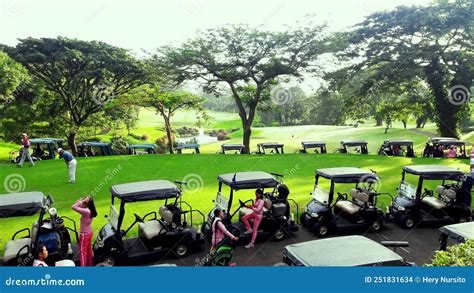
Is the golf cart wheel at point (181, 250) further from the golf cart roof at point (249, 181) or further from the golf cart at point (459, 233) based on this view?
the golf cart at point (459, 233)

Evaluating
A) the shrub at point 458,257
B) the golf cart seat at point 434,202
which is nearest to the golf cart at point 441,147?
the golf cart seat at point 434,202

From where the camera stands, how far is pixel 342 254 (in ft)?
19.2

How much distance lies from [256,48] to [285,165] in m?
11.0

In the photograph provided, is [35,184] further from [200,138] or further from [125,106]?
[200,138]

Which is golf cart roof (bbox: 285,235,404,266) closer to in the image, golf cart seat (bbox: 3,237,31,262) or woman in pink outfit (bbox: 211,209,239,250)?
woman in pink outfit (bbox: 211,209,239,250)

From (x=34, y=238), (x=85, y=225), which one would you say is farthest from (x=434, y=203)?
(x=34, y=238)

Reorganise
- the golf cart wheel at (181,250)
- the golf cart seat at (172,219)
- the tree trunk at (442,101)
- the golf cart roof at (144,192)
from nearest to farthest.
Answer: the golf cart roof at (144,192) < the golf cart wheel at (181,250) < the golf cart seat at (172,219) < the tree trunk at (442,101)

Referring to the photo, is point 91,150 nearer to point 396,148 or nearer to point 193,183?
point 193,183

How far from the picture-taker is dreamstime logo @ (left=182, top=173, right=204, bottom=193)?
15148 mm

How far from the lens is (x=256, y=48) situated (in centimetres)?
2817

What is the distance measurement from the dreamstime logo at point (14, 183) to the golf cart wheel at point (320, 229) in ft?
38.5

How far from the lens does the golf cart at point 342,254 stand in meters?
5.67

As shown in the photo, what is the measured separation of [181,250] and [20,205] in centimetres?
358

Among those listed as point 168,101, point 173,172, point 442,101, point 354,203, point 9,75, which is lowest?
point 173,172
